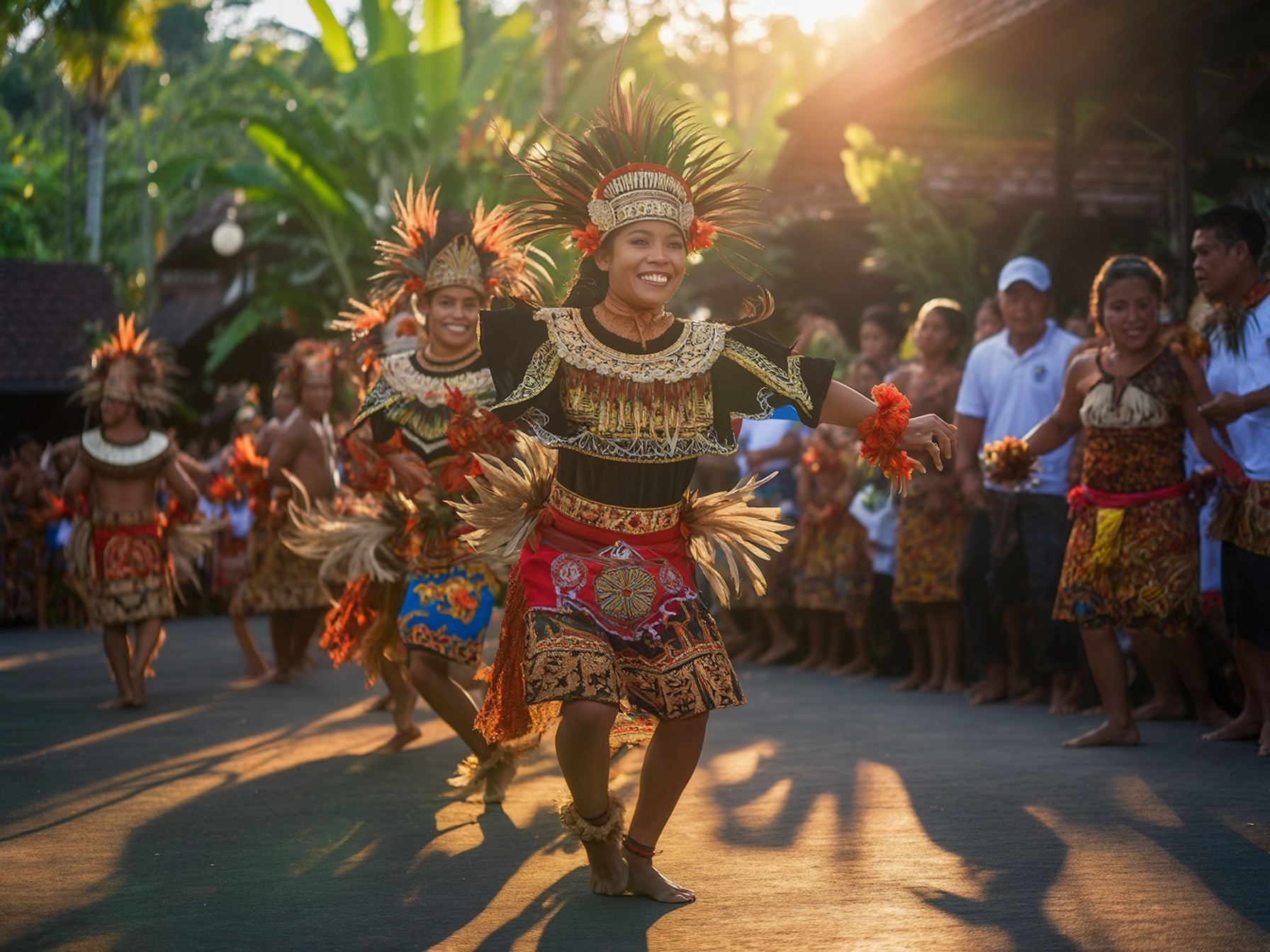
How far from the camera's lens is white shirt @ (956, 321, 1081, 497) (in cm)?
859

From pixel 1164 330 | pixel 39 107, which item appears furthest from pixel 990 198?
pixel 39 107

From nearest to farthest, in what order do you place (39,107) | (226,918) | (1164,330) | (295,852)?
(226,918), (295,852), (1164,330), (39,107)

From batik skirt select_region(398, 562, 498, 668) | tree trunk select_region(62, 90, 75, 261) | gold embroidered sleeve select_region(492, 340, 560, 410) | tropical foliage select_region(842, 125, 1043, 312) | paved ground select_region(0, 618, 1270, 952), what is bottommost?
paved ground select_region(0, 618, 1270, 952)

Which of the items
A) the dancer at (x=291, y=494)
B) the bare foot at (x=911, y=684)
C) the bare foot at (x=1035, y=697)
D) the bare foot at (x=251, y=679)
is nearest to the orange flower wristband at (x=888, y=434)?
the bare foot at (x=1035, y=697)

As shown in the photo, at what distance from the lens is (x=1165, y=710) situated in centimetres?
793

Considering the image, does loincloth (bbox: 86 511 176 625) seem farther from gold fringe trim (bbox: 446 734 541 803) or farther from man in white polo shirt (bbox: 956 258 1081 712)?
man in white polo shirt (bbox: 956 258 1081 712)

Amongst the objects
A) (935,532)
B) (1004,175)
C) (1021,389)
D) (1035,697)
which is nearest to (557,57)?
(1004,175)

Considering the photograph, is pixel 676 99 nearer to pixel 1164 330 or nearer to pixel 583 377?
pixel 583 377

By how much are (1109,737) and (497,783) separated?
2764 mm

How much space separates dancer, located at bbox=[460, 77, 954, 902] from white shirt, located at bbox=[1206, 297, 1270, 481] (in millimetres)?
2647

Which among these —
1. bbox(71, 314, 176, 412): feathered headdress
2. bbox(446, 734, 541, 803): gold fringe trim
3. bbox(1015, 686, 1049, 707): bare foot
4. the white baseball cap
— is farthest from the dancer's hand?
bbox(71, 314, 176, 412): feathered headdress

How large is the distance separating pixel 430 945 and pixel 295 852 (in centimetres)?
139

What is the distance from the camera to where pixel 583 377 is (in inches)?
189

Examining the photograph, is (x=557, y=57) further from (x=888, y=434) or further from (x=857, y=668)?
(x=888, y=434)
